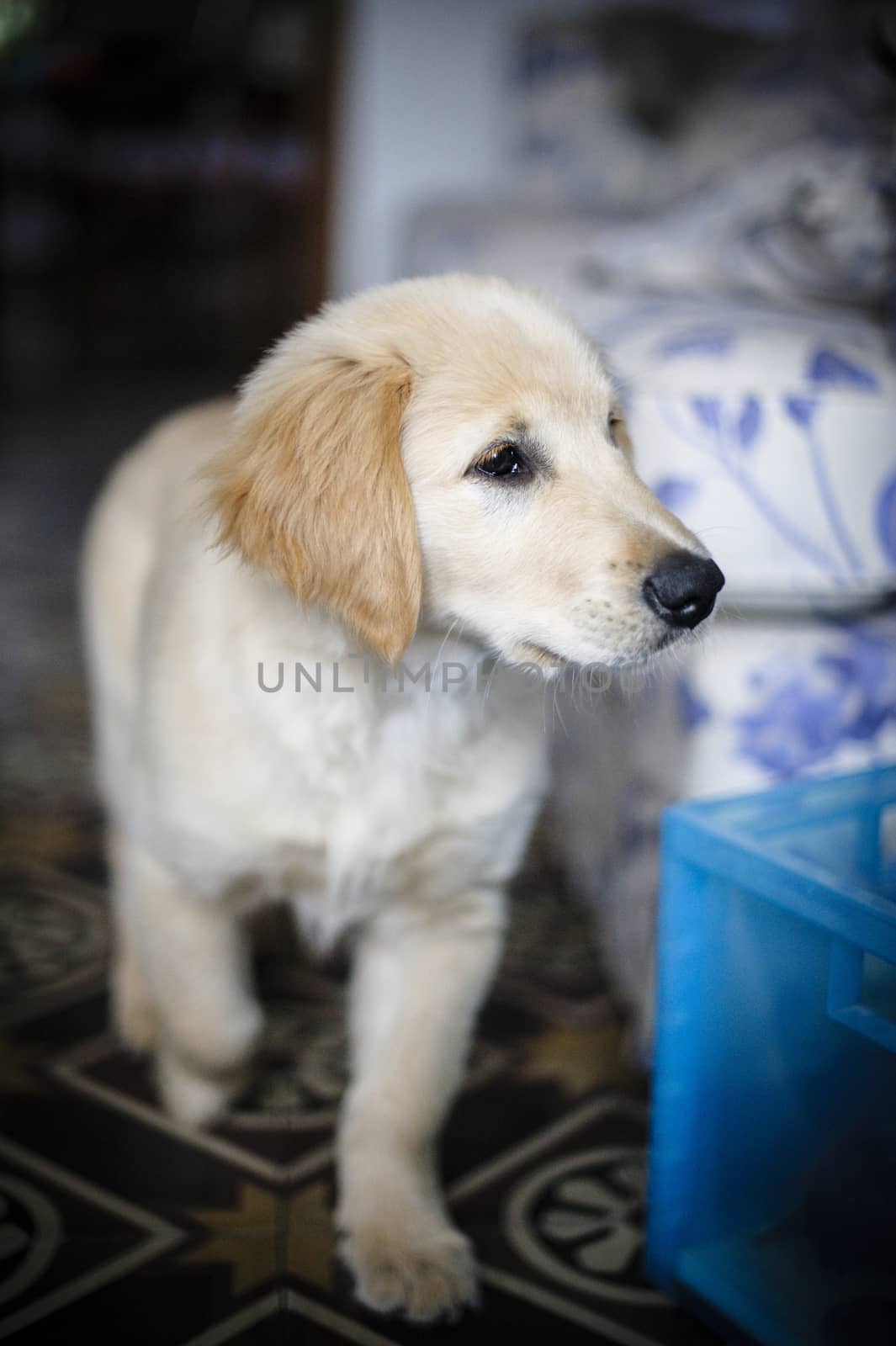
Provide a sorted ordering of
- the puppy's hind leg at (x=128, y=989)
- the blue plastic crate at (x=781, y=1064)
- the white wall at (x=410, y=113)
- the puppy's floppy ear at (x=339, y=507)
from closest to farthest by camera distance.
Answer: the blue plastic crate at (x=781, y=1064), the puppy's floppy ear at (x=339, y=507), the puppy's hind leg at (x=128, y=989), the white wall at (x=410, y=113)

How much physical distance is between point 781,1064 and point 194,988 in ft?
1.93

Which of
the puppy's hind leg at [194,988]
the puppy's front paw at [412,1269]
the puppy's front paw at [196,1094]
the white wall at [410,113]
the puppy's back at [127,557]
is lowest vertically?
the puppy's front paw at [412,1269]

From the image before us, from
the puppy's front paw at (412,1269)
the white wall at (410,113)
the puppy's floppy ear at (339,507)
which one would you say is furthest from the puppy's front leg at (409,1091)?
the white wall at (410,113)

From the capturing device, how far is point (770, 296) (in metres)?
1.68

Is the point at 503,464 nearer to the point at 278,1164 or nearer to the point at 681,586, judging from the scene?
the point at 681,586

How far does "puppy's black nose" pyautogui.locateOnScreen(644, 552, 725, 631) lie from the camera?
102 cm

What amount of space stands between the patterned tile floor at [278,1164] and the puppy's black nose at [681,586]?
590mm

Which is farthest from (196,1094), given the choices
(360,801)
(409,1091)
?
(360,801)

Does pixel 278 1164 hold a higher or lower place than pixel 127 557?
lower

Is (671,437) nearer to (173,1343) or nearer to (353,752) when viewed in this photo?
(353,752)

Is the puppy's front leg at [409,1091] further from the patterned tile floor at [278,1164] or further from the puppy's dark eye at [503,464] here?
the puppy's dark eye at [503,464]

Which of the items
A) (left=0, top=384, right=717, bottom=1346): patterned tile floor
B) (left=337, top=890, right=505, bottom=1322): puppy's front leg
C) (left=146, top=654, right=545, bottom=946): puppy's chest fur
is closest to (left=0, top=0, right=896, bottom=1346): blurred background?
(left=0, top=384, right=717, bottom=1346): patterned tile floor

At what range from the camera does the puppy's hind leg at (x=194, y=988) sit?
1297mm

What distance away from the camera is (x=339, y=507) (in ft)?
3.43
